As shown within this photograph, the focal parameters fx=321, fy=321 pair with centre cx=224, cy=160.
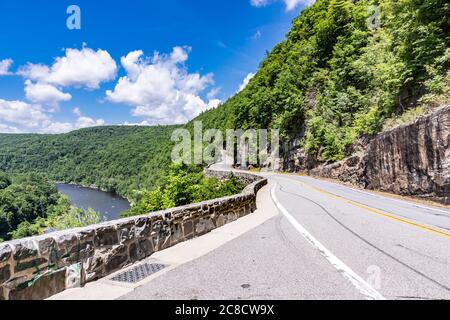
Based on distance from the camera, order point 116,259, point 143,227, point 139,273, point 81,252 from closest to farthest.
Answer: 1. point 81,252
2. point 139,273
3. point 116,259
4. point 143,227

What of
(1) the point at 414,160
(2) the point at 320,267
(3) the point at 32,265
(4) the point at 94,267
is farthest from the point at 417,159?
(3) the point at 32,265

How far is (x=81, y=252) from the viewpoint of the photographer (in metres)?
4.44

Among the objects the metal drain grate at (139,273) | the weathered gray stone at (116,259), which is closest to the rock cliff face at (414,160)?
the metal drain grate at (139,273)

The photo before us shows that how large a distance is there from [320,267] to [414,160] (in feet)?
44.4

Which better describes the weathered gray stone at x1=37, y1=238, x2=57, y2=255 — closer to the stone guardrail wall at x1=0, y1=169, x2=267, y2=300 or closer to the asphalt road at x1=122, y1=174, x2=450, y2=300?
the stone guardrail wall at x1=0, y1=169, x2=267, y2=300

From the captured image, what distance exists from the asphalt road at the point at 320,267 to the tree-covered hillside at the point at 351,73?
11.7m

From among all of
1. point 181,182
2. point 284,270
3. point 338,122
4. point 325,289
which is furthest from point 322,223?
point 338,122

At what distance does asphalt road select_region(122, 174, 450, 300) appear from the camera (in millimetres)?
3949

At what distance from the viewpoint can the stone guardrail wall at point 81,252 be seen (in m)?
3.61

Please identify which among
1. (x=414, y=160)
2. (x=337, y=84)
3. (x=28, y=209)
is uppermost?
(x=337, y=84)

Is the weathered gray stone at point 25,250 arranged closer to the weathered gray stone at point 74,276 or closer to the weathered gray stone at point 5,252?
the weathered gray stone at point 5,252

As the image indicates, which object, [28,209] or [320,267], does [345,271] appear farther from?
[28,209]

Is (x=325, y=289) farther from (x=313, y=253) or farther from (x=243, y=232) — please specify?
(x=243, y=232)
